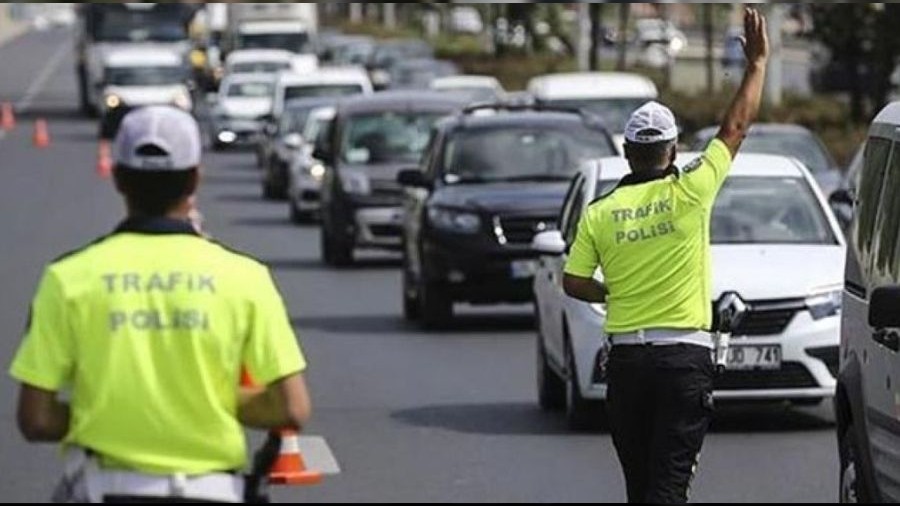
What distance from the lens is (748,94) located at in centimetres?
1029

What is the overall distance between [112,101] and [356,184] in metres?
32.9

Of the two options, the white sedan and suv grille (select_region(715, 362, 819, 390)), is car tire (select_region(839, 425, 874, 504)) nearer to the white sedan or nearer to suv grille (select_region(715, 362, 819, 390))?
the white sedan

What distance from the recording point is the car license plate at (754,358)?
15391 mm

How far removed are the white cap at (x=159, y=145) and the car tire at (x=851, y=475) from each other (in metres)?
4.53

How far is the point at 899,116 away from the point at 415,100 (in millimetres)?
20112

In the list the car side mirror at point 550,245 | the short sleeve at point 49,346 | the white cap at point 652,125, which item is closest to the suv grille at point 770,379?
the car side mirror at point 550,245

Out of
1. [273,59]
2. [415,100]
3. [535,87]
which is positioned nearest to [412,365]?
[415,100]

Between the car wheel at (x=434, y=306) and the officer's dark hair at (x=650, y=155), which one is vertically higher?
the officer's dark hair at (x=650, y=155)

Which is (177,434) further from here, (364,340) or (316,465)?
(364,340)

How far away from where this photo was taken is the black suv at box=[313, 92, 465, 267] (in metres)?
29.0

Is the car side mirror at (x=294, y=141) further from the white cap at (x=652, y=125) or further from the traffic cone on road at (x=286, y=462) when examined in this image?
the white cap at (x=652, y=125)

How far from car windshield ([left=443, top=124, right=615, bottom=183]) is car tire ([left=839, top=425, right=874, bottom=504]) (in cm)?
1172

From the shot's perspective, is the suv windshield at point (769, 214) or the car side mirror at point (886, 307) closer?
the car side mirror at point (886, 307)

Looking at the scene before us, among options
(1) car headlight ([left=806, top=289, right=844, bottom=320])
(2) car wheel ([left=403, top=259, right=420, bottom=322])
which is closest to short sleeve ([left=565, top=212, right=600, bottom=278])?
(1) car headlight ([left=806, top=289, right=844, bottom=320])
